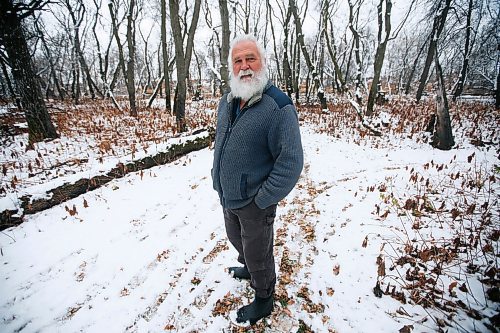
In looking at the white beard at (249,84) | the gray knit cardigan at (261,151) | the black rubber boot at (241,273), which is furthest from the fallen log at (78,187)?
the white beard at (249,84)

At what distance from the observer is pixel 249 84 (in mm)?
1881

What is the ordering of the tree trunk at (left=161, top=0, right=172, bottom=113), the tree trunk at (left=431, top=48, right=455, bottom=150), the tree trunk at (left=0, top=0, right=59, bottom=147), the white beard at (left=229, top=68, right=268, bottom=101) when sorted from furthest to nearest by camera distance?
the tree trunk at (left=161, top=0, right=172, bottom=113) < the tree trunk at (left=431, top=48, right=455, bottom=150) < the tree trunk at (left=0, top=0, right=59, bottom=147) < the white beard at (left=229, top=68, right=268, bottom=101)

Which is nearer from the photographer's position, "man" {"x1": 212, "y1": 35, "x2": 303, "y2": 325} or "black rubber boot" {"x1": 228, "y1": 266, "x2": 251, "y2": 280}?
"man" {"x1": 212, "y1": 35, "x2": 303, "y2": 325}

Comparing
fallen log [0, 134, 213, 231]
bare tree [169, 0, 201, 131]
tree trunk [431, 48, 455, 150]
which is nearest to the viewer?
fallen log [0, 134, 213, 231]

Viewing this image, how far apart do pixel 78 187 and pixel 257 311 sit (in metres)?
4.20

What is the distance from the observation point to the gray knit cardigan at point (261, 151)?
174 centimetres

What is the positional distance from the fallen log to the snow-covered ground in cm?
13

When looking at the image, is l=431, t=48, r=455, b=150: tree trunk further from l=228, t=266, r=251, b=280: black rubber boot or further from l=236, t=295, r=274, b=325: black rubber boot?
l=236, t=295, r=274, b=325: black rubber boot

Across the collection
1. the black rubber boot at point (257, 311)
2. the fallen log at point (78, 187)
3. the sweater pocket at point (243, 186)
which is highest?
the sweater pocket at point (243, 186)

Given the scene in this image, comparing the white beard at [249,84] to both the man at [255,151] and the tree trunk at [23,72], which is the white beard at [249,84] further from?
the tree trunk at [23,72]

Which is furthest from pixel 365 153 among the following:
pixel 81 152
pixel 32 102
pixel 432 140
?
pixel 32 102

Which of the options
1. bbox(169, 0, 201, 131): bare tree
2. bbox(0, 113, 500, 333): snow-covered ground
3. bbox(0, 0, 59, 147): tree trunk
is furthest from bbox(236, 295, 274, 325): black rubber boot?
bbox(0, 0, 59, 147): tree trunk

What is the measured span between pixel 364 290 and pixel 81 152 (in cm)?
800

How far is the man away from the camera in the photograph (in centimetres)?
175
